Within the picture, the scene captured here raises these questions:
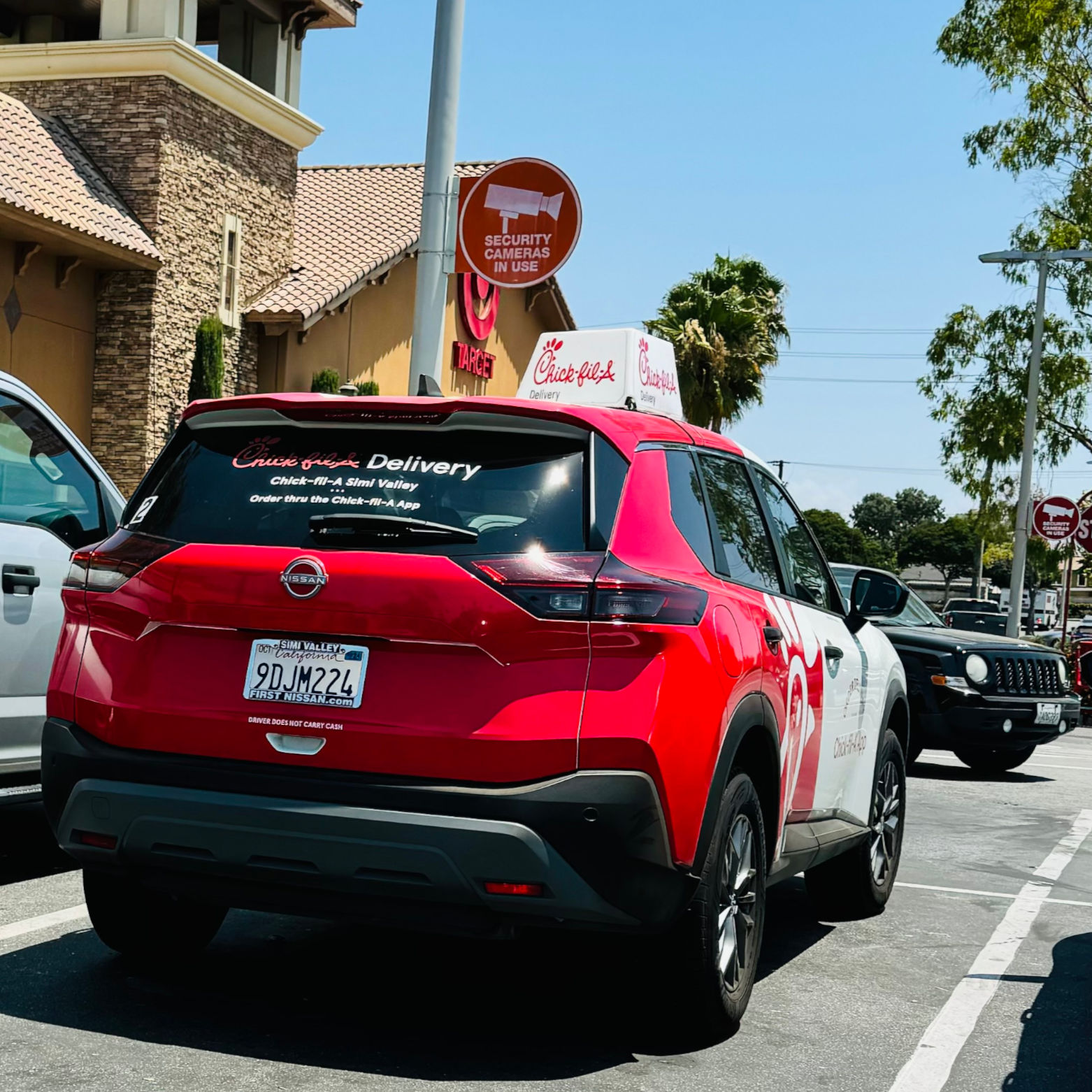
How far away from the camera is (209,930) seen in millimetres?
5387

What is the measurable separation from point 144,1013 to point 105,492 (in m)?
3.06

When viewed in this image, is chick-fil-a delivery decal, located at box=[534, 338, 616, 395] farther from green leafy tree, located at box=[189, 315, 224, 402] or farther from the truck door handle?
green leafy tree, located at box=[189, 315, 224, 402]

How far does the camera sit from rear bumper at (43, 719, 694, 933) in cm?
403

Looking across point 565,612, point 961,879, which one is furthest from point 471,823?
point 961,879

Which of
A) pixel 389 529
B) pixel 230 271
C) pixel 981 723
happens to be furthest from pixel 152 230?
pixel 389 529

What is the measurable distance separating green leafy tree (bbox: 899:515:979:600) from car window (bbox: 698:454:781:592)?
127 meters

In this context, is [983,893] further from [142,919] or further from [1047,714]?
[1047,714]

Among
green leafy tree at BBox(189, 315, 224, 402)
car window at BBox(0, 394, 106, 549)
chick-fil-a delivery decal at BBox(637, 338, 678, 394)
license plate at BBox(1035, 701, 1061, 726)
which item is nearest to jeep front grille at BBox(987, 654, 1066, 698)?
license plate at BBox(1035, 701, 1061, 726)

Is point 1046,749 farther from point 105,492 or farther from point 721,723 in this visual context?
point 721,723

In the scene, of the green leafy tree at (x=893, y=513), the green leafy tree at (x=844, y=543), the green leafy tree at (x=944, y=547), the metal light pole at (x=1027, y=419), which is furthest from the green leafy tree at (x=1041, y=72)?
the green leafy tree at (x=893, y=513)

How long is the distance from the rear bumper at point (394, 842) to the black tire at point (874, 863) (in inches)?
104

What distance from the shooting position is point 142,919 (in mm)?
5078

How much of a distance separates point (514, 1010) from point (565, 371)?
427cm

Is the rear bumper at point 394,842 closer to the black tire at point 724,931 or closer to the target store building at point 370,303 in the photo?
the black tire at point 724,931
